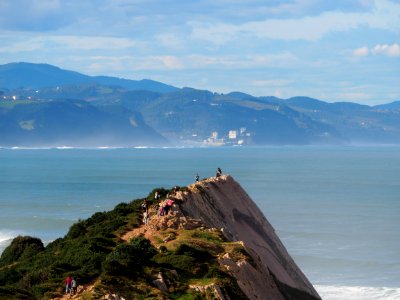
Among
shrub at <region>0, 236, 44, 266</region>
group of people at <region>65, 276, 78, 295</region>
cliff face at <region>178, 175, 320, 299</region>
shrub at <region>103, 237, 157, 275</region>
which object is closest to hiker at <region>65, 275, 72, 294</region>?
group of people at <region>65, 276, 78, 295</region>

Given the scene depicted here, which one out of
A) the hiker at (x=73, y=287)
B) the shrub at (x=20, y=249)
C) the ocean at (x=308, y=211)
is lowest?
the ocean at (x=308, y=211)

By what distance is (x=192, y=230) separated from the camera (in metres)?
29.1

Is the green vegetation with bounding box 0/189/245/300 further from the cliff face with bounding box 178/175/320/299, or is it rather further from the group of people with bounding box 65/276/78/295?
the cliff face with bounding box 178/175/320/299

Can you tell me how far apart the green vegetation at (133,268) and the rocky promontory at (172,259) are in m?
0.03

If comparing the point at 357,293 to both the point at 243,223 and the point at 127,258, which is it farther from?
the point at 127,258

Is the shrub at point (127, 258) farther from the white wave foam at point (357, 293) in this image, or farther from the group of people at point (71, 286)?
the white wave foam at point (357, 293)

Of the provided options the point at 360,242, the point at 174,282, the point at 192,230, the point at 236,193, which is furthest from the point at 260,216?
the point at 360,242

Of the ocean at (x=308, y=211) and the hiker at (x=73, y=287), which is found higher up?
the hiker at (x=73, y=287)

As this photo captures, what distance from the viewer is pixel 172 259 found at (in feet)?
80.6

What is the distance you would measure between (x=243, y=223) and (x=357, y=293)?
19726mm

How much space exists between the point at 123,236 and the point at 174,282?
7.52 m

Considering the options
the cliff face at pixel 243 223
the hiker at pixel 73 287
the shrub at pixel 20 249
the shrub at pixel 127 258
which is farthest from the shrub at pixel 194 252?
the shrub at pixel 20 249

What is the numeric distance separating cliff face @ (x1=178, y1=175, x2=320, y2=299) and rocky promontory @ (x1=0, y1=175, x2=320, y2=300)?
0.06 metres

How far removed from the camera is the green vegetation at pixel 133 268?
71.7ft
